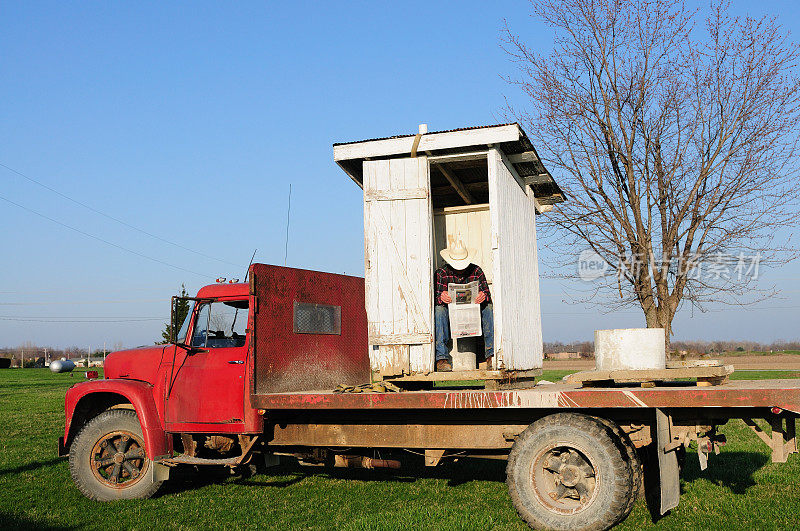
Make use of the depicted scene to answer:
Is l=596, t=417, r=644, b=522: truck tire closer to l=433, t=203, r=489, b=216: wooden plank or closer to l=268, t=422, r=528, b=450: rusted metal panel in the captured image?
l=268, t=422, r=528, b=450: rusted metal panel

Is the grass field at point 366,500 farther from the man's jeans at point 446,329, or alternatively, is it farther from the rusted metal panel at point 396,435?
the man's jeans at point 446,329

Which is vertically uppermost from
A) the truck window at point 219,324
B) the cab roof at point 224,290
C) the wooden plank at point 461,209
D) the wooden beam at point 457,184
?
the wooden beam at point 457,184

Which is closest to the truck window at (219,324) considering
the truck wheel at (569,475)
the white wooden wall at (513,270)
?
the white wooden wall at (513,270)

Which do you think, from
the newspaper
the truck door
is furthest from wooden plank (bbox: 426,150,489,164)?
the truck door

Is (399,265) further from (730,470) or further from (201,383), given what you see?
(730,470)

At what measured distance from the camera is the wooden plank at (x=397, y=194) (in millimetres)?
7898

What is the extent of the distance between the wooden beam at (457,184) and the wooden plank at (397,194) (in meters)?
1.02

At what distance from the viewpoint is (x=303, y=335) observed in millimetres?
7953

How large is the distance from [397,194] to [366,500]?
3.34 m

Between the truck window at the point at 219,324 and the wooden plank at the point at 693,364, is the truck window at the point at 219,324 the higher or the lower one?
the higher one

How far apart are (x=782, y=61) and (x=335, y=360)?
1086 cm

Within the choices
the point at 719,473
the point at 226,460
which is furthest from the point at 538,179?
the point at 226,460

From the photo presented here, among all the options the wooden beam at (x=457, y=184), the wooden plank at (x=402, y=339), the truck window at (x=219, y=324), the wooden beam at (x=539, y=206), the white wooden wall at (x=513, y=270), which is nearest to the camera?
the white wooden wall at (x=513, y=270)

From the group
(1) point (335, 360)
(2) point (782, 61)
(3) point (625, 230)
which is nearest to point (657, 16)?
(2) point (782, 61)
